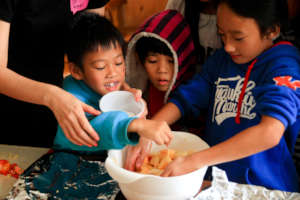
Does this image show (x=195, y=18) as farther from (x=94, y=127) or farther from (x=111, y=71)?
(x=94, y=127)

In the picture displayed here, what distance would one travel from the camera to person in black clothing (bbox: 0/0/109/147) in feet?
3.71

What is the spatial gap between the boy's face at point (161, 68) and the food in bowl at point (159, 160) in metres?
0.57

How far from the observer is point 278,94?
1018 mm

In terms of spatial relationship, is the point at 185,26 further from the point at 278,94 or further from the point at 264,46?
the point at 278,94

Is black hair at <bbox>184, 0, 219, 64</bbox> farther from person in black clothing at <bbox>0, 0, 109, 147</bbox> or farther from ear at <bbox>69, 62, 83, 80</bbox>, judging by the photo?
ear at <bbox>69, 62, 83, 80</bbox>

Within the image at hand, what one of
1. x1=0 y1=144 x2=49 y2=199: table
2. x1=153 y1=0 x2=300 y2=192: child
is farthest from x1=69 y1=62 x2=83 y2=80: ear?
x1=153 y1=0 x2=300 y2=192: child

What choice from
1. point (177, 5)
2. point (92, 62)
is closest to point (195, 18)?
point (177, 5)

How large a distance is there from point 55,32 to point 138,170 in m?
0.78

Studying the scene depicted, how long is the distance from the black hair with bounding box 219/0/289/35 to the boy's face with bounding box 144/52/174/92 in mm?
487

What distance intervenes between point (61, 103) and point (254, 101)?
700 mm

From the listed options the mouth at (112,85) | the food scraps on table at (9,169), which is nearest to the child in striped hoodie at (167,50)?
the mouth at (112,85)

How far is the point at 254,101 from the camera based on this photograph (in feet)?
3.86

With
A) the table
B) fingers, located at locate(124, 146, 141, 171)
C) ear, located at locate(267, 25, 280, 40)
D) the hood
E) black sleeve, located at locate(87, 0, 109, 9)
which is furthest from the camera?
black sleeve, located at locate(87, 0, 109, 9)

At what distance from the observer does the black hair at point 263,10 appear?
1.12 meters
